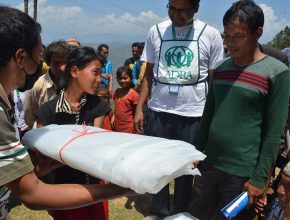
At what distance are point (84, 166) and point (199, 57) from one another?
6.09 ft

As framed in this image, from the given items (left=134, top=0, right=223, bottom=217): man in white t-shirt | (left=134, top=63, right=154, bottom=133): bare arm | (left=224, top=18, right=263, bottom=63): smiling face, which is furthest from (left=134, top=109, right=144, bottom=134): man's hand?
(left=224, top=18, right=263, bottom=63): smiling face

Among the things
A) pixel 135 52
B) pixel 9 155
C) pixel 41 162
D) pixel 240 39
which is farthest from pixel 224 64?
pixel 135 52

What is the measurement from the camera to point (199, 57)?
284cm

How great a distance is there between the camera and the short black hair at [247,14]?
2.15 metres

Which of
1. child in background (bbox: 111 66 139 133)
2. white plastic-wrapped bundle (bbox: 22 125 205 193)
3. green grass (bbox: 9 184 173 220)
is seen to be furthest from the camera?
child in background (bbox: 111 66 139 133)

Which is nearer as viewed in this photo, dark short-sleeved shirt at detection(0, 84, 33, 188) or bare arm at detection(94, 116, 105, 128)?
dark short-sleeved shirt at detection(0, 84, 33, 188)

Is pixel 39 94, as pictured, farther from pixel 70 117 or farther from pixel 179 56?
pixel 179 56

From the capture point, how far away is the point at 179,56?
2879mm

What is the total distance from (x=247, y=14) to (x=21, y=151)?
1638 mm

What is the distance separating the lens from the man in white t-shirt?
2852mm

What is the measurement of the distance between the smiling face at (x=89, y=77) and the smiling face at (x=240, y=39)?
3.06 feet

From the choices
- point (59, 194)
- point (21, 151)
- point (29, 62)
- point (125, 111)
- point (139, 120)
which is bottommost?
point (125, 111)

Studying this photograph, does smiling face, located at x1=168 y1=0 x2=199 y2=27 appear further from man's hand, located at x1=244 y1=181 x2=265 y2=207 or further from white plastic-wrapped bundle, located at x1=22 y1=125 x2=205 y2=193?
white plastic-wrapped bundle, located at x1=22 y1=125 x2=205 y2=193

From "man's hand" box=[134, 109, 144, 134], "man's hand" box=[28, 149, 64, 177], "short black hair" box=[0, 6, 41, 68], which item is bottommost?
"man's hand" box=[134, 109, 144, 134]
